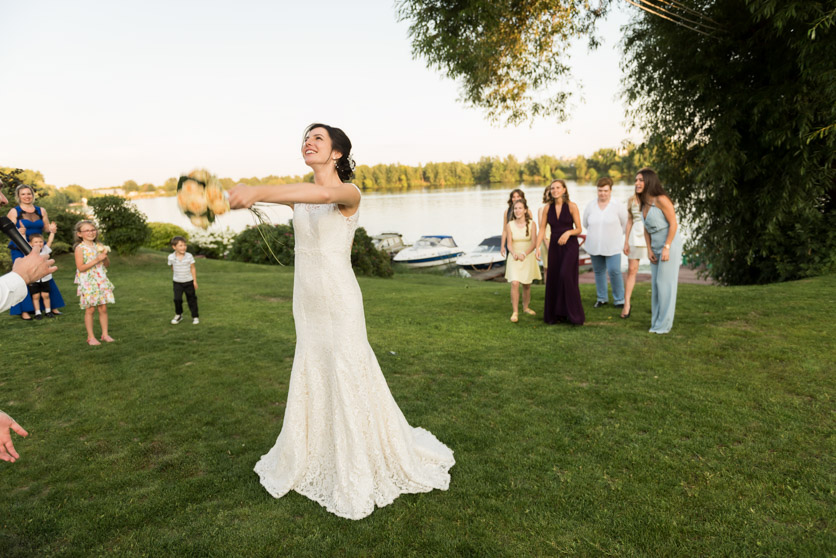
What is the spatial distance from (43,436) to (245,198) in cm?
391

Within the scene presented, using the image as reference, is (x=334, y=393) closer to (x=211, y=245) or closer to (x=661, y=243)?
(x=661, y=243)

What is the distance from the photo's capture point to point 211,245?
2402 centimetres

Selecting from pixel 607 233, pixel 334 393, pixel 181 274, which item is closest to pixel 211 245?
pixel 181 274

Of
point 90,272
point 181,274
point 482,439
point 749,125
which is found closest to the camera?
point 482,439

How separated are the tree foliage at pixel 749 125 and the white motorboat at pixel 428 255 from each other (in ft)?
48.8

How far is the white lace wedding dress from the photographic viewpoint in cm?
→ 329

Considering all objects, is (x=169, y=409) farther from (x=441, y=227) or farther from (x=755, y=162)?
(x=441, y=227)

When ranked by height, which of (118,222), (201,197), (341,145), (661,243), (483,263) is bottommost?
(483,263)

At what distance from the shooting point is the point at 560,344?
6.98 metres

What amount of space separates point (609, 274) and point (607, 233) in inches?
31.2

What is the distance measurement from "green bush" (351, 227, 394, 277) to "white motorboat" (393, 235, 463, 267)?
7690 mm

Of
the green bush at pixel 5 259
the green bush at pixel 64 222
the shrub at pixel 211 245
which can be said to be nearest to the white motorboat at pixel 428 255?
the shrub at pixel 211 245

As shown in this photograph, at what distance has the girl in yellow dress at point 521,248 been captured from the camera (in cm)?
844

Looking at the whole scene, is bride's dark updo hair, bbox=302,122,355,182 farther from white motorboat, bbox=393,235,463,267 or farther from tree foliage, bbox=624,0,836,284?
white motorboat, bbox=393,235,463,267
